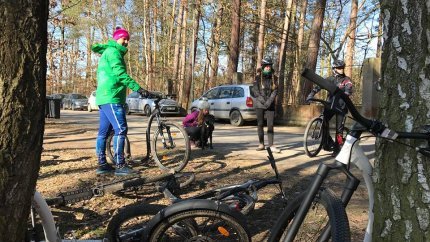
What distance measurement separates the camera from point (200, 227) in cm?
301

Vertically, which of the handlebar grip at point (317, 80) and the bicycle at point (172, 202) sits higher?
the handlebar grip at point (317, 80)

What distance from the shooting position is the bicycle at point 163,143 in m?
6.52

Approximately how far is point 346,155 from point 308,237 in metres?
0.75

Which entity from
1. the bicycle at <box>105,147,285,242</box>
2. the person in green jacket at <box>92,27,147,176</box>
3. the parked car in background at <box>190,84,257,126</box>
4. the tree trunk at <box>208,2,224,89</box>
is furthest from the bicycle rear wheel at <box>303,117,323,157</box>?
the tree trunk at <box>208,2,224,89</box>

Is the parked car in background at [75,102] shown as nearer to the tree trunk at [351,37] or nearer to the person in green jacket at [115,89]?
the tree trunk at [351,37]

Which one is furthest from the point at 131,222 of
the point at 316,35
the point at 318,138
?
the point at 316,35

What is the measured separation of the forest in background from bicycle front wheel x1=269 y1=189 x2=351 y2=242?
13.2 m

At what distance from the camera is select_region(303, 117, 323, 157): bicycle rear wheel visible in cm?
834

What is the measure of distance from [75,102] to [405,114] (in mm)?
35725

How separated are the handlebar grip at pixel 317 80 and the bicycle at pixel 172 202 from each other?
1269 millimetres

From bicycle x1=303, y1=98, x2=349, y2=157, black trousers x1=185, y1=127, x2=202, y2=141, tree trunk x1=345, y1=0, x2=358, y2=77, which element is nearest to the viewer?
black trousers x1=185, y1=127, x2=202, y2=141

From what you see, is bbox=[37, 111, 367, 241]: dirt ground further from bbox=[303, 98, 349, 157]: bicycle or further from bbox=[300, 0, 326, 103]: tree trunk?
bbox=[300, 0, 326, 103]: tree trunk

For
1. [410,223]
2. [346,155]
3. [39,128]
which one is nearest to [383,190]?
[410,223]

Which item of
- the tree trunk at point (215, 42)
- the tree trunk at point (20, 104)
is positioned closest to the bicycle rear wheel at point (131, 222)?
the tree trunk at point (20, 104)
